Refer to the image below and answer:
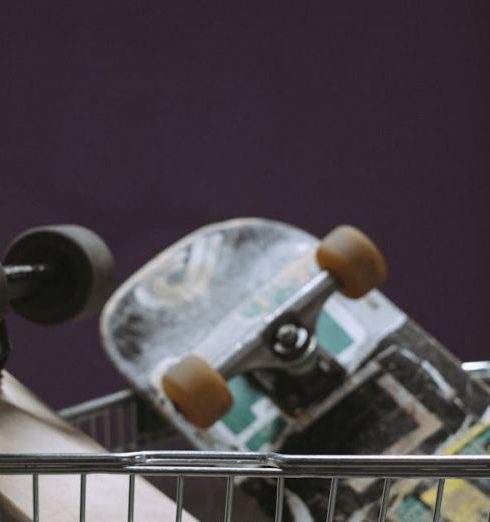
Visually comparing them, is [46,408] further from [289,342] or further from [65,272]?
[289,342]

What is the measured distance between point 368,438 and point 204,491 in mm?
250

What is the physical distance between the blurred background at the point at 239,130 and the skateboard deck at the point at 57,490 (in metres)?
0.71

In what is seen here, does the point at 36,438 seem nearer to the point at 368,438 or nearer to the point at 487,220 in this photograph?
the point at 368,438

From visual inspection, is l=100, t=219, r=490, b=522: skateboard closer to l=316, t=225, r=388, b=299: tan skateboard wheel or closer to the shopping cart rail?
l=316, t=225, r=388, b=299: tan skateboard wheel

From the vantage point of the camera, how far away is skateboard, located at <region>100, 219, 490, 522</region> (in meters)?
1.17

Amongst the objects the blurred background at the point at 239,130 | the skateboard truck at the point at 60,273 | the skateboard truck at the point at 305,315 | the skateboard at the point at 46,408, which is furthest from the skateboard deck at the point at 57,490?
the blurred background at the point at 239,130

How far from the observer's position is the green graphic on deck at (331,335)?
4.25 ft

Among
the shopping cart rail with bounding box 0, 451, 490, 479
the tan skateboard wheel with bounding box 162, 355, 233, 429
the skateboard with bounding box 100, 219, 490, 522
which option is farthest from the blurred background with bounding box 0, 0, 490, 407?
the shopping cart rail with bounding box 0, 451, 490, 479

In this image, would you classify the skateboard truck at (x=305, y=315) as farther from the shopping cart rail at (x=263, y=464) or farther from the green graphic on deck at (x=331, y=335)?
the shopping cart rail at (x=263, y=464)

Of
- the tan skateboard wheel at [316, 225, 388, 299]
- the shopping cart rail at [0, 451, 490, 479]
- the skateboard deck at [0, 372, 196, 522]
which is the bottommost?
the skateboard deck at [0, 372, 196, 522]

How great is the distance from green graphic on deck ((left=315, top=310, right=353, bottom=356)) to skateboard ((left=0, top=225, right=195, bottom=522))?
333mm

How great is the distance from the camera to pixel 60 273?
1106 millimetres

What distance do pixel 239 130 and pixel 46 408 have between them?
803 millimetres

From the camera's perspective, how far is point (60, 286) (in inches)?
43.4
